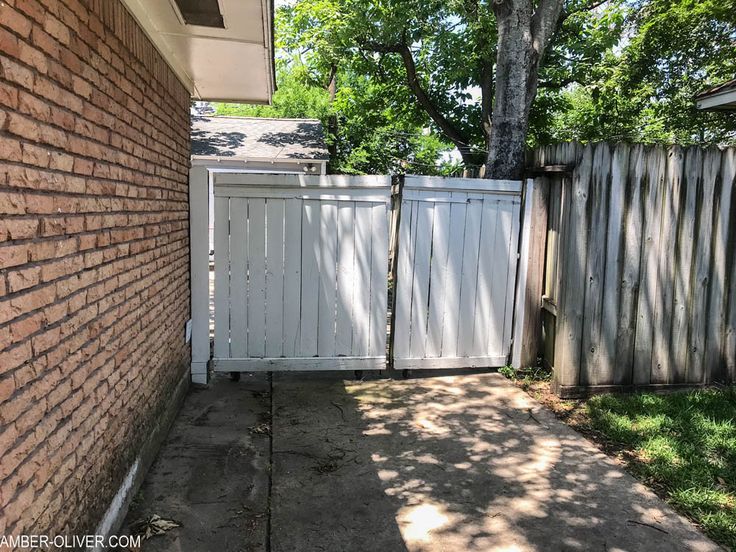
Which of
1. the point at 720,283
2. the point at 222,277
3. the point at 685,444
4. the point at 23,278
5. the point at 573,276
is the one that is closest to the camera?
the point at 23,278

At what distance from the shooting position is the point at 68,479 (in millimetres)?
2229

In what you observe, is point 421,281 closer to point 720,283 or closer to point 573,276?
point 573,276

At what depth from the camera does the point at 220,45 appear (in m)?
4.05

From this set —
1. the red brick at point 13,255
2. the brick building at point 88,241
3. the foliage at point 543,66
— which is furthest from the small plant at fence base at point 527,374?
the foliage at point 543,66

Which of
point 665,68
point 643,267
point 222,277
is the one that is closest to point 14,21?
point 222,277

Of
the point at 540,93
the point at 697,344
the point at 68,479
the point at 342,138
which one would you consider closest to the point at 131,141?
the point at 68,479

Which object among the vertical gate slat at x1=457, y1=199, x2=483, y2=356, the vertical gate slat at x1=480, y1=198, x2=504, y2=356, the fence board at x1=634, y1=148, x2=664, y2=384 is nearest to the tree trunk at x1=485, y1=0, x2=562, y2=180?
the vertical gate slat at x1=480, y1=198, x2=504, y2=356

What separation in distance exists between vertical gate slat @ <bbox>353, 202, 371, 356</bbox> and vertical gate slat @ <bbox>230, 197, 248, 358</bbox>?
107 cm

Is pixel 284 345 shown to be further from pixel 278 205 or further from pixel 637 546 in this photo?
pixel 637 546

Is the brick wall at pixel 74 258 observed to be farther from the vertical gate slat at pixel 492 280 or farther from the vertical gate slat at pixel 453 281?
the vertical gate slat at pixel 492 280

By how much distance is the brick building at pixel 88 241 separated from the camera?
5.96 feet

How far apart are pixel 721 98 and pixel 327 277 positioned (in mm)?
4762

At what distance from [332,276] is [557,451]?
2.55 m

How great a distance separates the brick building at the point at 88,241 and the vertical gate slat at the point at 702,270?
4063mm
